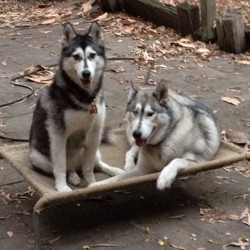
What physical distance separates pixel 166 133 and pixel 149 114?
23 centimetres

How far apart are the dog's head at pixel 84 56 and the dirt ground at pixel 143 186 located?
96 centimetres

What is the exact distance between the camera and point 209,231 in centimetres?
422

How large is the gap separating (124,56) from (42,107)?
434 cm

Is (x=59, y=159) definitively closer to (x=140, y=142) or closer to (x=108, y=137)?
(x=140, y=142)

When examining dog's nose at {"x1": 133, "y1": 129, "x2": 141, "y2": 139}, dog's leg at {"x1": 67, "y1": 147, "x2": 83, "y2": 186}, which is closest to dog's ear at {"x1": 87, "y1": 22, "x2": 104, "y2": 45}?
dog's nose at {"x1": 133, "y1": 129, "x2": 141, "y2": 139}

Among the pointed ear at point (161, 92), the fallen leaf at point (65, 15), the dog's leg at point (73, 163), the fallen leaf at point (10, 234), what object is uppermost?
the pointed ear at point (161, 92)

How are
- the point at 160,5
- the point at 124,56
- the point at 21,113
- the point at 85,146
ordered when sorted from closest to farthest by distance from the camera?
the point at 85,146 < the point at 21,113 < the point at 124,56 < the point at 160,5

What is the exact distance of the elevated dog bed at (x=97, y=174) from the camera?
3.88 metres

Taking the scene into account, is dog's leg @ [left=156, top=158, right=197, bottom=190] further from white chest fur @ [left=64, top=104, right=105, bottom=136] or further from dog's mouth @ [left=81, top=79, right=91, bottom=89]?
dog's mouth @ [left=81, top=79, right=91, bottom=89]

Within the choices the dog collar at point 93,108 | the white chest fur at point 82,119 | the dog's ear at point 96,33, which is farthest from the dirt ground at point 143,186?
the dog's ear at point 96,33

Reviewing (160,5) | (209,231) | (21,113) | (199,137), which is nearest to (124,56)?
(160,5)

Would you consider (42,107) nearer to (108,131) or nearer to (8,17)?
(108,131)

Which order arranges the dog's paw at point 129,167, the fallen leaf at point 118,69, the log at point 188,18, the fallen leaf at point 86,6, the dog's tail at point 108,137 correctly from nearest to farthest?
1. the dog's paw at point 129,167
2. the dog's tail at point 108,137
3. the fallen leaf at point 118,69
4. the log at point 188,18
5. the fallen leaf at point 86,6

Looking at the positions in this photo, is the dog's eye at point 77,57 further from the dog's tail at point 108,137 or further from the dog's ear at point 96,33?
A: the dog's tail at point 108,137
